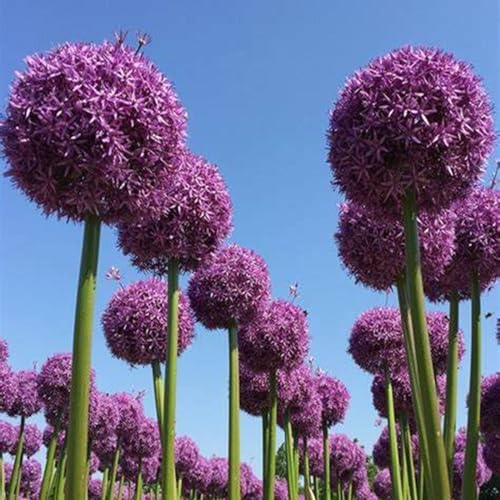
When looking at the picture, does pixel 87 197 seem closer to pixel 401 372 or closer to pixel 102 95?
pixel 102 95

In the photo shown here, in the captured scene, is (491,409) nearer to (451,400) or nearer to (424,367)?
(451,400)

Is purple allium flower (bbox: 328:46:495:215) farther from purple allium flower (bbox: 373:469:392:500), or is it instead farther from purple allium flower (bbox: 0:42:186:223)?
purple allium flower (bbox: 373:469:392:500)

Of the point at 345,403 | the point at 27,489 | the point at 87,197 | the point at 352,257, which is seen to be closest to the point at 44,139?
the point at 87,197

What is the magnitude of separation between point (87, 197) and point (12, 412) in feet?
34.7

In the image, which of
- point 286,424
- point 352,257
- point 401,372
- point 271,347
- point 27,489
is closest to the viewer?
point 352,257

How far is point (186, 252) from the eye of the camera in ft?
20.7

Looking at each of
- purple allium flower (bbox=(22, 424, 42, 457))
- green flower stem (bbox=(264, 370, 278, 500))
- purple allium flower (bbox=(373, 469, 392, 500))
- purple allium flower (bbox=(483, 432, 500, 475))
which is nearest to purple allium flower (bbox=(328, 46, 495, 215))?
green flower stem (bbox=(264, 370, 278, 500))

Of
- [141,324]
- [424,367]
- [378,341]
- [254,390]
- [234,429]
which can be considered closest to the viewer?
[424,367]

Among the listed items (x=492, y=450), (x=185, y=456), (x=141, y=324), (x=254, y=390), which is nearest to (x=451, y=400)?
(x=141, y=324)

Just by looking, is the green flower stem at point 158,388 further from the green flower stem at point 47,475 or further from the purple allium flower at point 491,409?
the purple allium flower at point 491,409

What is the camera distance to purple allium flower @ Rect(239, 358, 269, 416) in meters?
9.59

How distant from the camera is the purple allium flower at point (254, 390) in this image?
959cm

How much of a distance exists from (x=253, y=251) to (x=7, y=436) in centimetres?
1125

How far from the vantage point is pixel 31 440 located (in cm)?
1806
